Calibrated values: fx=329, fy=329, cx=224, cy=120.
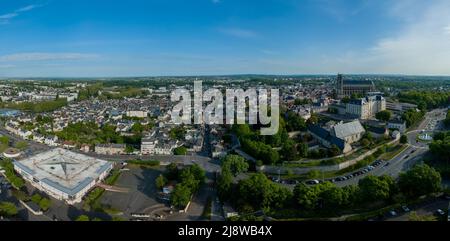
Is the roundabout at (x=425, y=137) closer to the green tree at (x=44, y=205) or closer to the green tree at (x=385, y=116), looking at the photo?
the green tree at (x=385, y=116)

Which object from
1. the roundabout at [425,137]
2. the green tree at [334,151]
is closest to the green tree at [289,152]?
the green tree at [334,151]

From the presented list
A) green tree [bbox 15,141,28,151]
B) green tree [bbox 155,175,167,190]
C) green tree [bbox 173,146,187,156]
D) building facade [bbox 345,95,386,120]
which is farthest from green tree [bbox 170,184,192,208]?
building facade [bbox 345,95,386,120]

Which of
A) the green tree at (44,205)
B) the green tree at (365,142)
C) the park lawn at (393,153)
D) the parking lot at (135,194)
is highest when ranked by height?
the green tree at (365,142)

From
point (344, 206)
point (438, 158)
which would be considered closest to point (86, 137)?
point (344, 206)

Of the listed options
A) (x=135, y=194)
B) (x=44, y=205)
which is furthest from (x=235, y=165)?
(x=44, y=205)

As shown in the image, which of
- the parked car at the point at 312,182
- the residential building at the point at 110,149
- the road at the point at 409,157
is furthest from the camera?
the residential building at the point at 110,149
